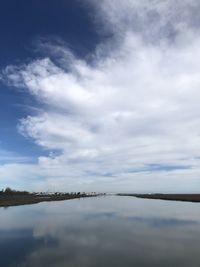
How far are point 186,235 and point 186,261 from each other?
374 inches

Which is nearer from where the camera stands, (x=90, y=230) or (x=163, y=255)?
(x=163, y=255)

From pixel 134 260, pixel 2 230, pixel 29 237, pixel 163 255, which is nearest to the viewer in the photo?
pixel 134 260

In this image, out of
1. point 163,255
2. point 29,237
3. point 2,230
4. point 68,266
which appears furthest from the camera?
point 2,230

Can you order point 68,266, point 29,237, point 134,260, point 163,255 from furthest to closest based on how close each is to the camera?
1. point 29,237
2. point 163,255
3. point 134,260
4. point 68,266

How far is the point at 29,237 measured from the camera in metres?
25.8

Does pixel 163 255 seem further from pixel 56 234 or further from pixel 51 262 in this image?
pixel 56 234

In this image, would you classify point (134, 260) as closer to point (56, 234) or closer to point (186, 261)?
point (186, 261)

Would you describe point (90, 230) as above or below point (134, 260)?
above

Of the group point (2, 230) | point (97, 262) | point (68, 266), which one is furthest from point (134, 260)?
point (2, 230)

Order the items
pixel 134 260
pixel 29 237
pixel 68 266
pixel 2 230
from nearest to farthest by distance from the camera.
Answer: pixel 68 266, pixel 134 260, pixel 29 237, pixel 2 230

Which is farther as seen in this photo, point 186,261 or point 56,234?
point 56,234

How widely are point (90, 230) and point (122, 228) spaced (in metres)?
3.55

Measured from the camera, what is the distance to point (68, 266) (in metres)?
16.5

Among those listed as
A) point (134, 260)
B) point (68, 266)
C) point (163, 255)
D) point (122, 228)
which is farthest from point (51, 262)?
point (122, 228)
